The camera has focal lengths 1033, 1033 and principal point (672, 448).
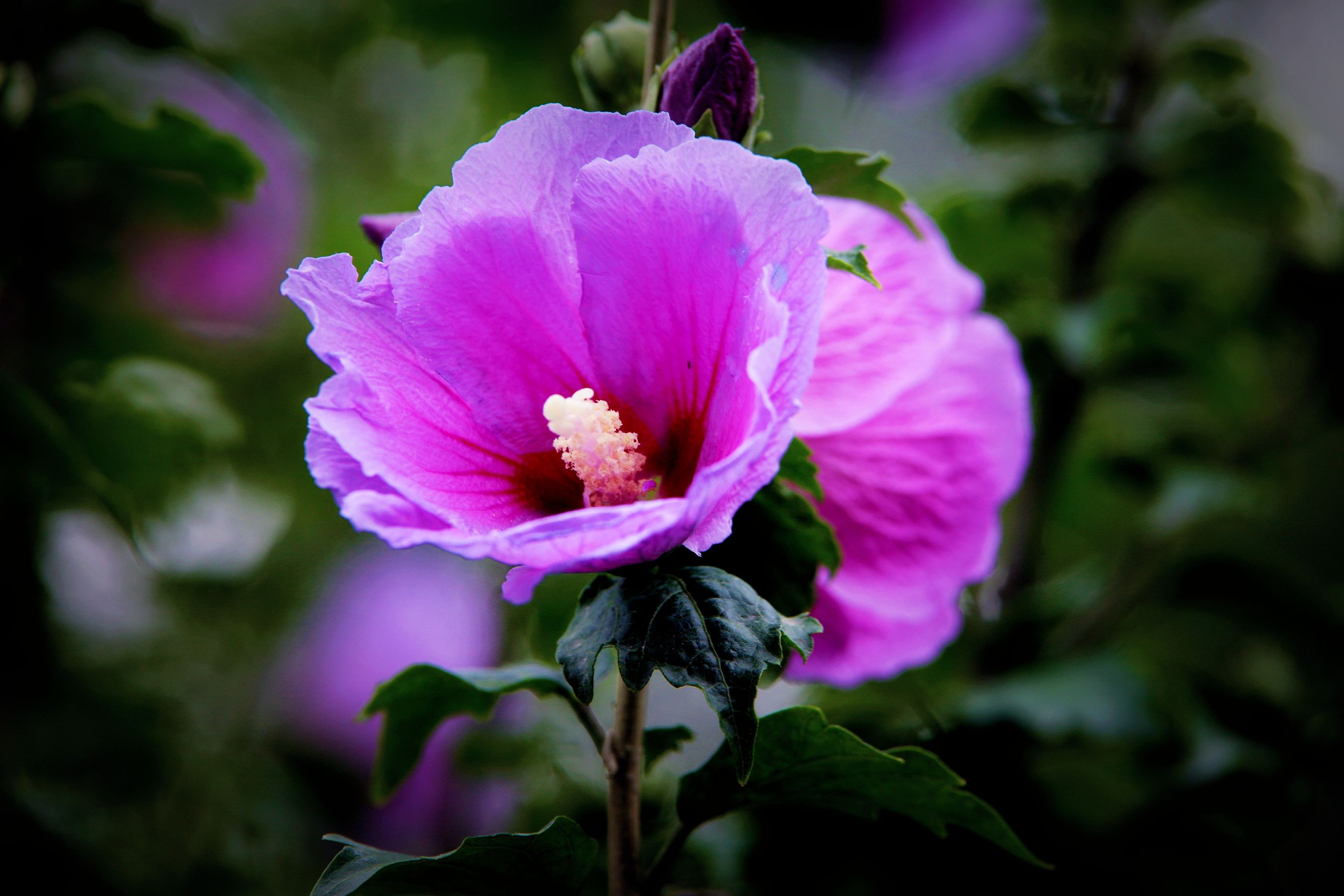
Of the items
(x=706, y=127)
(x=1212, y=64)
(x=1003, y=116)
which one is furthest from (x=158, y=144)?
(x=1212, y=64)

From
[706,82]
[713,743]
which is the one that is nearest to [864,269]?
[706,82]

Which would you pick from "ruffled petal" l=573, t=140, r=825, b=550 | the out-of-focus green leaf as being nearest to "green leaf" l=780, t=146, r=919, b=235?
"ruffled petal" l=573, t=140, r=825, b=550

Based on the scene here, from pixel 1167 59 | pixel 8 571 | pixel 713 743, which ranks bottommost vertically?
pixel 713 743

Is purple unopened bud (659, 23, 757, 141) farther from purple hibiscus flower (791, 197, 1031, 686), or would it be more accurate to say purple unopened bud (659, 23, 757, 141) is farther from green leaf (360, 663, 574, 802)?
green leaf (360, 663, 574, 802)

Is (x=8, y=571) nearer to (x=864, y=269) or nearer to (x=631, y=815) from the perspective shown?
(x=631, y=815)

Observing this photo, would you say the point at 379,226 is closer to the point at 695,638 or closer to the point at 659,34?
the point at 659,34

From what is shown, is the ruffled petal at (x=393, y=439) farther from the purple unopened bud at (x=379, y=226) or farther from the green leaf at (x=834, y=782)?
the green leaf at (x=834, y=782)
